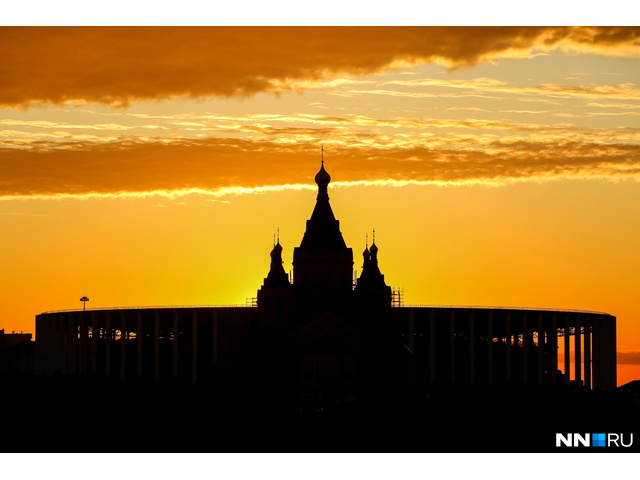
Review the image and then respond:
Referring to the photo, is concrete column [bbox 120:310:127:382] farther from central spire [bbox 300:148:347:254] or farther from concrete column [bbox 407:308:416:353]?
central spire [bbox 300:148:347:254]

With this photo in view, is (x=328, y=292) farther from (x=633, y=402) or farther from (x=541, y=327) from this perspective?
(x=541, y=327)

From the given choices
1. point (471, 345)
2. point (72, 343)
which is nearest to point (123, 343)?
point (72, 343)

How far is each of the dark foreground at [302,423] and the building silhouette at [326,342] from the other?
2941 millimetres

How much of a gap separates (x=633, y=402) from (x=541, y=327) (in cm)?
5638

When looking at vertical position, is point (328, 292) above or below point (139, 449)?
above

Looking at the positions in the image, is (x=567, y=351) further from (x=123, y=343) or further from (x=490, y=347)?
(x=123, y=343)

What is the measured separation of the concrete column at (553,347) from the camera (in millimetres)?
168750

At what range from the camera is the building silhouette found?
395 ft

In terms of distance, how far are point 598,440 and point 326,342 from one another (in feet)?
114

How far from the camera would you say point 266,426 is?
348 feet

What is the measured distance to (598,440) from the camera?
3546 inches

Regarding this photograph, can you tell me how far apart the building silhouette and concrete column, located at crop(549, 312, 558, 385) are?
0.58 feet
